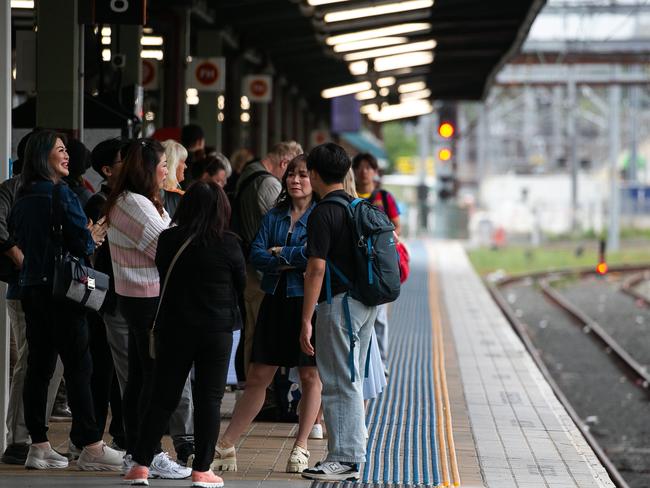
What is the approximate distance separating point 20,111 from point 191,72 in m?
4.53

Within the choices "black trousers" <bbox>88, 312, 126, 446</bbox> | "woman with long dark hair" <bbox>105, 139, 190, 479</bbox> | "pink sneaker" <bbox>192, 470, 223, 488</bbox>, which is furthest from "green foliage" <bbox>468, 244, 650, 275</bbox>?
"pink sneaker" <bbox>192, 470, 223, 488</bbox>

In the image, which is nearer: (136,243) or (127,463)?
(136,243)

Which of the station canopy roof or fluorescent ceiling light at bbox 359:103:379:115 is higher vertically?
the station canopy roof

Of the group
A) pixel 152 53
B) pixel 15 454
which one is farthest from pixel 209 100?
pixel 15 454

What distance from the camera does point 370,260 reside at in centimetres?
693

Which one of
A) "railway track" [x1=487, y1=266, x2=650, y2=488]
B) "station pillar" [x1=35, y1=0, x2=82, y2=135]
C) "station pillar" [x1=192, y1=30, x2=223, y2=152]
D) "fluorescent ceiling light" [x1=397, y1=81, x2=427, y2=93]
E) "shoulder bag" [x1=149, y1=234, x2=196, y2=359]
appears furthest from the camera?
"fluorescent ceiling light" [x1=397, y1=81, x2=427, y2=93]

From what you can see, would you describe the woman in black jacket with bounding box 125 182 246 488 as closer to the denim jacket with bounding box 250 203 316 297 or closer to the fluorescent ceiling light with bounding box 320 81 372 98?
the denim jacket with bounding box 250 203 316 297

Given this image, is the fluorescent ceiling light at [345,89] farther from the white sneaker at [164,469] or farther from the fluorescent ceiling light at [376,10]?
the white sneaker at [164,469]

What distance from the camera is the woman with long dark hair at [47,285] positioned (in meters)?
6.88

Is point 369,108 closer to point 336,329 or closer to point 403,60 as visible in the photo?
point 403,60

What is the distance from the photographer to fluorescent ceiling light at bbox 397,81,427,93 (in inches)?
1005

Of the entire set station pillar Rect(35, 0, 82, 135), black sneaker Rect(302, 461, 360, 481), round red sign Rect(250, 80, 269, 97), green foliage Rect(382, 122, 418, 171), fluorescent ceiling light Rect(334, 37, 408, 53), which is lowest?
black sneaker Rect(302, 461, 360, 481)

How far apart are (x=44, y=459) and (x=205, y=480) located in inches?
40.6

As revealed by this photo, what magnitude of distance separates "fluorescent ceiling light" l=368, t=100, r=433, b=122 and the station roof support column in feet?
70.2
